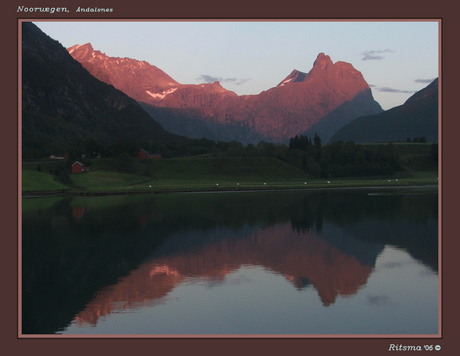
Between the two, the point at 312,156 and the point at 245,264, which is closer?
the point at 245,264

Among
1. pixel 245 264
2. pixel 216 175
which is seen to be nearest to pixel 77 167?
pixel 216 175

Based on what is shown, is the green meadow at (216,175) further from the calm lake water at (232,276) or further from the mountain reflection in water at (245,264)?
the mountain reflection in water at (245,264)

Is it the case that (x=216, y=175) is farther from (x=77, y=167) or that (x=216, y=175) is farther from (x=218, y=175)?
(x=77, y=167)

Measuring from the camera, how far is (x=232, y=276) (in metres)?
21.9

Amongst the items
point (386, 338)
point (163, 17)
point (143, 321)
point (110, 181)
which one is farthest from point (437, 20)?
point (110, 181)

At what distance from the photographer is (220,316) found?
55.3 feet

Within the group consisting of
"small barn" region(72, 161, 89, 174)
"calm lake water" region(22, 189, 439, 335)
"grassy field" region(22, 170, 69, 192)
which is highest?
"small barn" region(72, 161, 89, 174)

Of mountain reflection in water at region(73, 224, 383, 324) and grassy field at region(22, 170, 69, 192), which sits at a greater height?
grassy field at region(22, 170, 69, 192)

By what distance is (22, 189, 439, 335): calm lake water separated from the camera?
53.5 ft

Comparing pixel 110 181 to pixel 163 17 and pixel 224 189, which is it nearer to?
pixel 224 189

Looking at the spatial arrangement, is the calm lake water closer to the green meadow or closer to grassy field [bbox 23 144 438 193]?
the green meadow

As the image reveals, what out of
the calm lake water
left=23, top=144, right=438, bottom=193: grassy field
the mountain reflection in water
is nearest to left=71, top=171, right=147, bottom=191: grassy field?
left=23, top=144, right=438, bottom=193: grassy field

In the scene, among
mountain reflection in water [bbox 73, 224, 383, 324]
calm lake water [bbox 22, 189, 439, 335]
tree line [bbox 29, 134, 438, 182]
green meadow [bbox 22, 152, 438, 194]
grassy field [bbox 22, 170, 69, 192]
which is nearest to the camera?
calm lake water [bbox 22, 189, 439, 335]

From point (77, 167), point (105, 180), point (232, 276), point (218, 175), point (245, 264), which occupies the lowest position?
point (232, 276)
